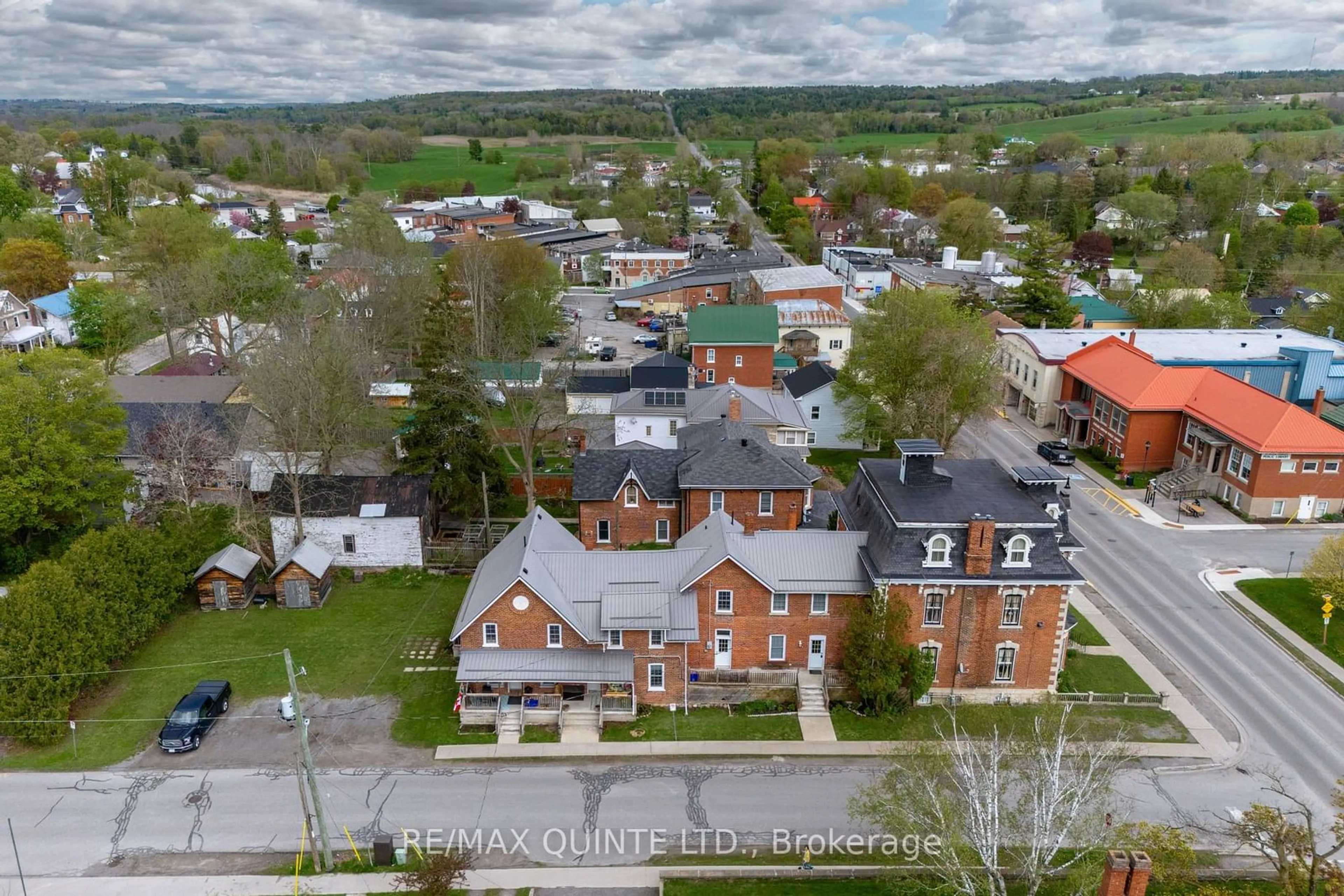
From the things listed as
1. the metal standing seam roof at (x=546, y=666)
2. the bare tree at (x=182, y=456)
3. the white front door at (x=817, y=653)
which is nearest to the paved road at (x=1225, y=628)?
the white front door at (x=817, y=653)

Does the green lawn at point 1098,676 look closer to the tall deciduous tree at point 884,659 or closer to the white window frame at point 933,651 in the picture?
the white window frame at point 933,651

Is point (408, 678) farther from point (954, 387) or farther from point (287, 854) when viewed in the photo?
point (954, 387)

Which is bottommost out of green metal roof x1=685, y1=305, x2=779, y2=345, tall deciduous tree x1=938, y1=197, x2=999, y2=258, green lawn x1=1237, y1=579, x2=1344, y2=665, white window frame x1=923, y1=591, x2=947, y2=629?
green lawn x1=1237, y1=579, x2=1344, y2=665

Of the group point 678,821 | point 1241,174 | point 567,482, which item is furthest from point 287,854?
point 1241,174

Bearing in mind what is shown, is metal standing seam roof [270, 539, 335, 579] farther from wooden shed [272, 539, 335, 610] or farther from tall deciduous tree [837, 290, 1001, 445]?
tall deciduous tree [837, 290, 1001, 445]

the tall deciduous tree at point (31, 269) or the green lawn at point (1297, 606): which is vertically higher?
the tall deciduous tree at point (31, 269)

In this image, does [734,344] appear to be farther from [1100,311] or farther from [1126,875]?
[1126,875]

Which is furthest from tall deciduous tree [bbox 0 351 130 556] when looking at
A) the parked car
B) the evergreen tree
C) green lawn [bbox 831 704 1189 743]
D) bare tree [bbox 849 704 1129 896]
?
the evergreen tree
